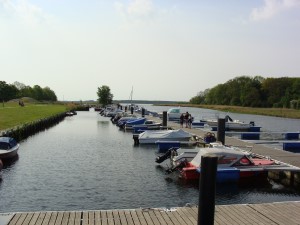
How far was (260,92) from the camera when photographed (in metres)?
160

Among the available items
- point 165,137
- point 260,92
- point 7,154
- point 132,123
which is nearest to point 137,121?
point 132,123

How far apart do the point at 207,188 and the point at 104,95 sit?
138177mm

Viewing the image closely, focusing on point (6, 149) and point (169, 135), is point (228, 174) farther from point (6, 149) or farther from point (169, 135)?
point (169, 135)

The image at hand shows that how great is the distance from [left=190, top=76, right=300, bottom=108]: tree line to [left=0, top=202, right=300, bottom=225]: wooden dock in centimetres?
12158

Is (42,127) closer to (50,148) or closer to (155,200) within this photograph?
(50,148)

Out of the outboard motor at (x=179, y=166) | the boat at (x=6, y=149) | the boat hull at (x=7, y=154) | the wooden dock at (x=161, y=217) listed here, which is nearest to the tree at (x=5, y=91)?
the boat at (x=6, y=149)

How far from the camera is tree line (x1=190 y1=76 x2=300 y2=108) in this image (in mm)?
143200

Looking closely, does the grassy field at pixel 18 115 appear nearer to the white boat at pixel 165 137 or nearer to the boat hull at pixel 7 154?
the boat hull at pixel 7 154

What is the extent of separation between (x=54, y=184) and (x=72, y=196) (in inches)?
120

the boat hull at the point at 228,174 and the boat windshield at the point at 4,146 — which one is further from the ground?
the boat windshield at the point at 4,146

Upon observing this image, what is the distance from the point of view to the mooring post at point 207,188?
1103 cm

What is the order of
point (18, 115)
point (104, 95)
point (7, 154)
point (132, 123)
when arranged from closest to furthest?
point (7, 154) → point (132, 123) → point (18, 115) → point (104, 95)

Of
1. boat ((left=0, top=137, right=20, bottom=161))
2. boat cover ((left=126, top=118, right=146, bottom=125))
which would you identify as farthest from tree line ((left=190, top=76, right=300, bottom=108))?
boat ((left=0, top=137, right=20, bottom=161))

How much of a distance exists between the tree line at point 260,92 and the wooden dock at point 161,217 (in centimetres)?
12158
